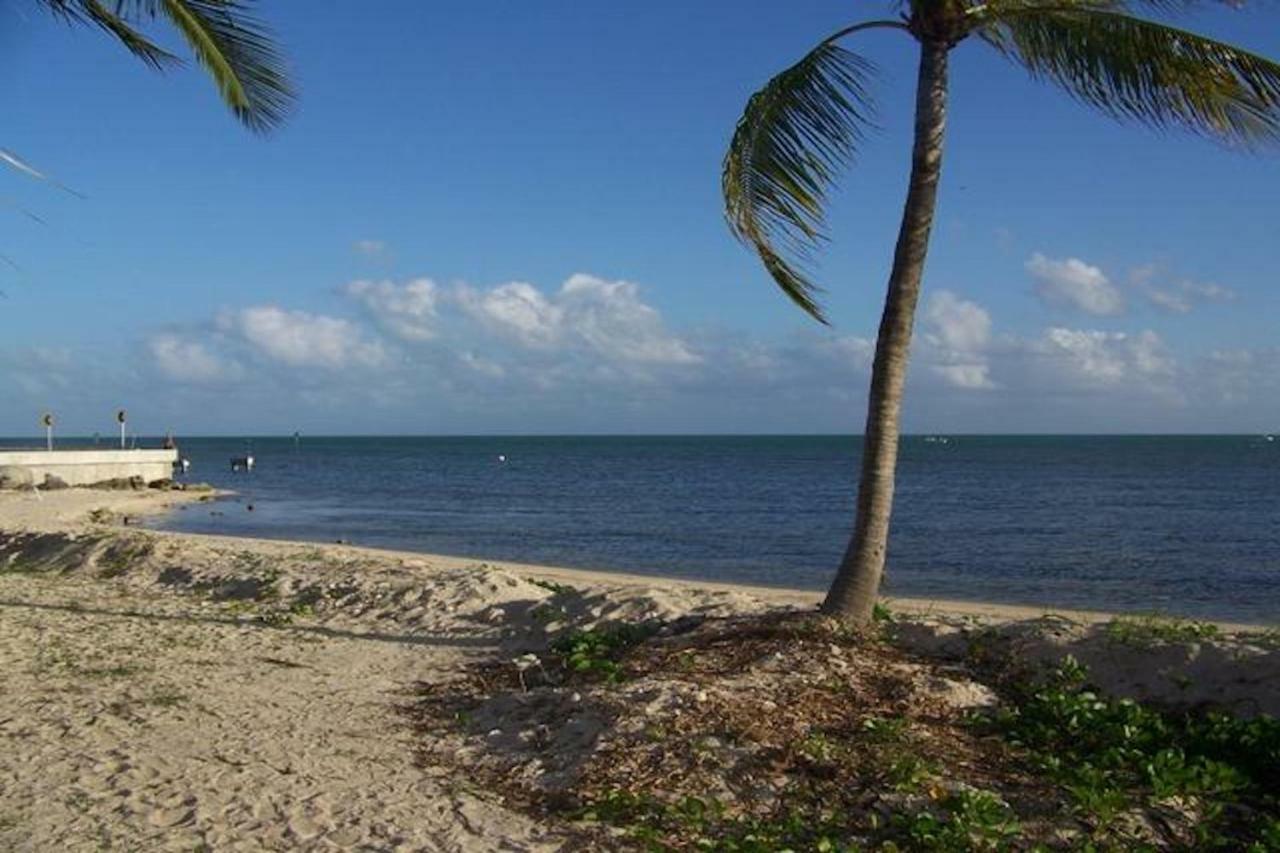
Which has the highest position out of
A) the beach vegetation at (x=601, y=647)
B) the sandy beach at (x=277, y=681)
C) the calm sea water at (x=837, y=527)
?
the beach vegetation at (x=601, y=647)

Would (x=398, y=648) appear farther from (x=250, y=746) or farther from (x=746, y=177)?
(x=746, y=177)

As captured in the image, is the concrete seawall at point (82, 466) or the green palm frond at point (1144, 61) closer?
the green palm frond at point (1144, 61)

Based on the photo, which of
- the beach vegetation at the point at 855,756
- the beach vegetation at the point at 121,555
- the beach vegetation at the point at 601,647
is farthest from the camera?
the beach vegetation at the point at 121,555

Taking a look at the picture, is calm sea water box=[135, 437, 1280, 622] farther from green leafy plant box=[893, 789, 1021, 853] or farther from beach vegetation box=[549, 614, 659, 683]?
green leafy plant box=[893, 789, 1021, 853]

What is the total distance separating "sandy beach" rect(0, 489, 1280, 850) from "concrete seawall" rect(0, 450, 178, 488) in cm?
2907

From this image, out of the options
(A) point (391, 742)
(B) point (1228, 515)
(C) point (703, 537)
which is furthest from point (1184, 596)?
(B) point (1228, 515)

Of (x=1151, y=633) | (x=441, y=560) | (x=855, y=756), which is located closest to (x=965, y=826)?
(x=855, y=756)

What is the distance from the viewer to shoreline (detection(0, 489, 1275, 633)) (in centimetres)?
1480

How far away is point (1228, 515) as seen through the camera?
3816cm

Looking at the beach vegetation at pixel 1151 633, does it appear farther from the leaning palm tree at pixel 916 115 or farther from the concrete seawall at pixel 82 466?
the concrete seawall at pixel 82 466

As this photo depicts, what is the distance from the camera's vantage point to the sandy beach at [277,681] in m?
5.59

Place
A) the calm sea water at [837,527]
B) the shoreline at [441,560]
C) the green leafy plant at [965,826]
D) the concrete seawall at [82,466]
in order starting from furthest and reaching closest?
the concrete seawall at [82,466] → the calm sea water at [837,527] → the shoreline at [441,560] → the green leafy plant at [965,826]

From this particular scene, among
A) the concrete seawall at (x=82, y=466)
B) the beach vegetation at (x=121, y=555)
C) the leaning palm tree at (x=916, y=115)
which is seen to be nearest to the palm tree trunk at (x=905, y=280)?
the leaning palm tree at (x=916, y=115)

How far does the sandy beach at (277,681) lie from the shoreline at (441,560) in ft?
5.43
